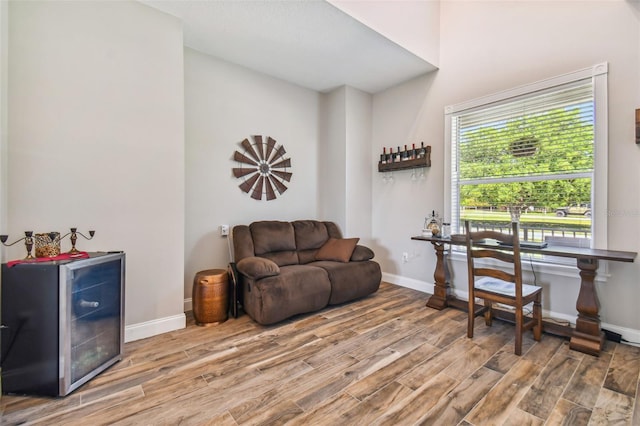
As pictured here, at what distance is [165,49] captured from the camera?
256cm

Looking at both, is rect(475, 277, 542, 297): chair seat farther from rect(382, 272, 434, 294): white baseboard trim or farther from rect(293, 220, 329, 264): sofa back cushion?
rect(293, 220, 329, 264): sofa back cushion

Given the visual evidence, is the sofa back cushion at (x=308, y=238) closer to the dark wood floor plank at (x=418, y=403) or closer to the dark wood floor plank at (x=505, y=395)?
the dark wood floor plank at (x=418, y=403)

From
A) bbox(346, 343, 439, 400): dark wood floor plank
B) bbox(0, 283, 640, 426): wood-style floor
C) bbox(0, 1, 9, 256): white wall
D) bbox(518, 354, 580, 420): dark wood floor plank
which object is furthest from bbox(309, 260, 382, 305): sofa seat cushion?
bbox(0, 1, 9, 256): white wall

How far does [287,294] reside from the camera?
271 cm

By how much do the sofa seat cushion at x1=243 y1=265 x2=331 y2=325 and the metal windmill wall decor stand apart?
1171 millimetres

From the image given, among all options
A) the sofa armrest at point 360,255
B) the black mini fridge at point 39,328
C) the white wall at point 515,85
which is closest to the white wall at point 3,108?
the black mini fridge at point 39,328

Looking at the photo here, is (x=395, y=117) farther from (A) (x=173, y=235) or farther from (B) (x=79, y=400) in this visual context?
(B) (x=79, y=400)

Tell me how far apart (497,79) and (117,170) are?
3803 millimetres

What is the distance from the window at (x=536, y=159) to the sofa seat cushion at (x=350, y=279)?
1.15 metres

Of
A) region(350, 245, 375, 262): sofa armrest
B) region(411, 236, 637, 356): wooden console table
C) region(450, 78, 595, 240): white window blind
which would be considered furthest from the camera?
region(350, 245, 375, 262): sofa armrest

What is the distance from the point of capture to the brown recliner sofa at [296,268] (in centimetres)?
269

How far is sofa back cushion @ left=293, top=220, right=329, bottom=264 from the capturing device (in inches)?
143

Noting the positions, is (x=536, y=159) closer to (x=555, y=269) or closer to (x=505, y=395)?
(x=555, y=269)

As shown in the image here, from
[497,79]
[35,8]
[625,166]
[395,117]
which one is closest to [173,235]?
[35,8]
